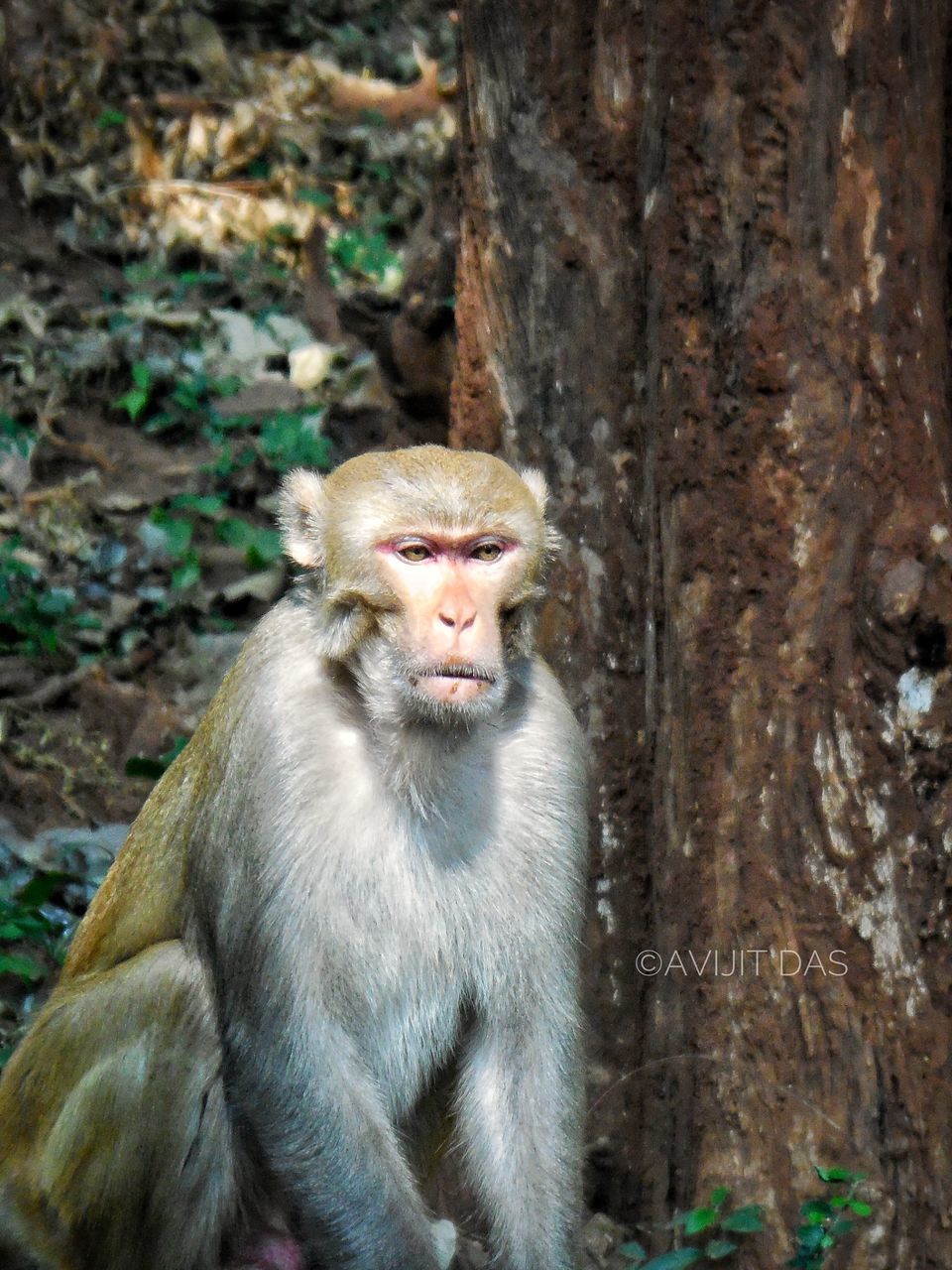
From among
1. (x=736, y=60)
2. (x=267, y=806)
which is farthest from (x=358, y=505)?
(x=736, y=60)

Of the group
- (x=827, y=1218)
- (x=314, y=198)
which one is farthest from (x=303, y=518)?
(x=314, y=198)

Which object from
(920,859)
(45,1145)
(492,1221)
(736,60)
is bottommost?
(492,1221)

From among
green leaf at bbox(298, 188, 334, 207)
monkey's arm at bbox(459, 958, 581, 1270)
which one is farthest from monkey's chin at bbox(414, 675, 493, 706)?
green leaf at bbox(298, 188, 334, 207)

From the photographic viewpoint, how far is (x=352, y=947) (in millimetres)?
3689

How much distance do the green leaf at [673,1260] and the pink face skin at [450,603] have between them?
1.51 m

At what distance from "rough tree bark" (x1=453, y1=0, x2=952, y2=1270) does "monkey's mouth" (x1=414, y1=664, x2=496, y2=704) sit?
3.23ft

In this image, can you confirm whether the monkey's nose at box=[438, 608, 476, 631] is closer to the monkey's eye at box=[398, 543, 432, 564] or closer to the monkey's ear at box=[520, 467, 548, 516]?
the monkey's eye at box=[398, 543, 432, 564]

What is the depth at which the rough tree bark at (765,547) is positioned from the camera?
4117 millimetres

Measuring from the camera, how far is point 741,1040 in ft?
14.3

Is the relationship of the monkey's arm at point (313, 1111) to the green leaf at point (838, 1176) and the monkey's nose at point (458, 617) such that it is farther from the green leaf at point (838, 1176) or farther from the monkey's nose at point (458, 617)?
the green leaf at point (838, 1176)

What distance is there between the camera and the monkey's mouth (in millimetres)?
3459

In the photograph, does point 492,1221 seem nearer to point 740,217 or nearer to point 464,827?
point 464,827

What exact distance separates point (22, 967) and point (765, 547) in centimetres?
261

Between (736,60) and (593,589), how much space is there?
1326 millimetres
